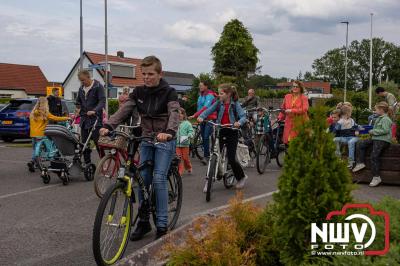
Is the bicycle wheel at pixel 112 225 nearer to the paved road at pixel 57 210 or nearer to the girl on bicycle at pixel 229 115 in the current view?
the paved road at pixel 57 210

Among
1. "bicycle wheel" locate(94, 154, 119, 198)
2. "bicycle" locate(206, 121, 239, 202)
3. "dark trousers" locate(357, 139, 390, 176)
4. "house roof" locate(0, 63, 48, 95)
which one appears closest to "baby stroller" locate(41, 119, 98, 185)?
"bicycle wheel" locate(94, 154, 119, 198)

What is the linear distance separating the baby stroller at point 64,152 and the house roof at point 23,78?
2343 inches

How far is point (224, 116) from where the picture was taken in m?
8.13

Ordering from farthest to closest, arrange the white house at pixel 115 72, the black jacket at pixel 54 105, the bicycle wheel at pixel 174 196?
1. the white house at pixel 115 72
2. the black jacket at pixel 54 105
3. the bicycle wheel at pixel 174 196

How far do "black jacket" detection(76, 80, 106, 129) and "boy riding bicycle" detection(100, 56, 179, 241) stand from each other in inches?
169

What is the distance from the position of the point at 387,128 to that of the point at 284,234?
6626mm

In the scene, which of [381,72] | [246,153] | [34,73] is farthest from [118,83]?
[381,72]

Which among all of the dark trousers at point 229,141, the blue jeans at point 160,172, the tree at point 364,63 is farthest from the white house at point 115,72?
the tree at point 364,63

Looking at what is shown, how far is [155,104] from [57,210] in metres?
2.75

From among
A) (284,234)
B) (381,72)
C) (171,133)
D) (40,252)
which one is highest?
(381,72)

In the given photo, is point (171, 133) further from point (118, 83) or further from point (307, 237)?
point (118, 83)

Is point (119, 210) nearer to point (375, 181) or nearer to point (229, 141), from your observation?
point (229, 141)

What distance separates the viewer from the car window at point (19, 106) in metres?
19.0

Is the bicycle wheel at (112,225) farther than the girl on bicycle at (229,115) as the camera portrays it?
No
